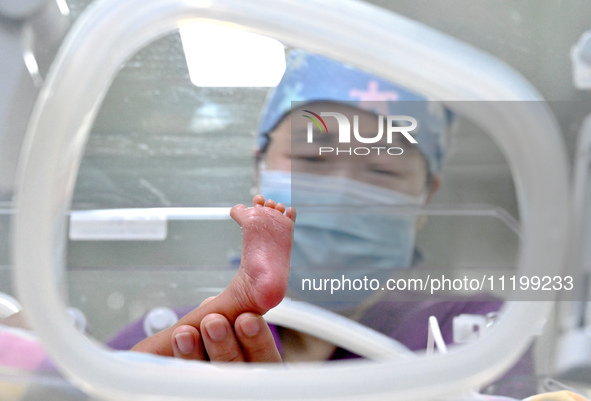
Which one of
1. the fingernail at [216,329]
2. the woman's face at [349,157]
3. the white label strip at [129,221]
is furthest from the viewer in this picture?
the white label strip at [129,221]

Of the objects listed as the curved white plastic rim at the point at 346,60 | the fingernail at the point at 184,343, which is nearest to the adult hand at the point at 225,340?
the fingernail at the point at 184,343

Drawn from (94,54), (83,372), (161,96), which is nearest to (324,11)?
(94,54)

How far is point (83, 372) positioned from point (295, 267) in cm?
39

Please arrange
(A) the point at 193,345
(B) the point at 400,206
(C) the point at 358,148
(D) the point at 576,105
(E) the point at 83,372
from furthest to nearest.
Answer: (D) the point at 576,105
(B) the point at 400,206
(C) the point at 358,148
(A) the point at 193,345
(E) the point at 83,372

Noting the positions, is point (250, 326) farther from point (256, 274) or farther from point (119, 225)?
point (119, 225)

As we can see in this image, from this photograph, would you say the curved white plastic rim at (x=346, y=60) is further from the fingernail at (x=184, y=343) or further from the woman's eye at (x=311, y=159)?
the woman's eye at (x=311, y=159)

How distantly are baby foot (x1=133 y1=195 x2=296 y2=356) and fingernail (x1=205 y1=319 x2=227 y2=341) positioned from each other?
30 millimetres

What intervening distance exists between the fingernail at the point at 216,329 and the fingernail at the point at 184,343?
27 mm

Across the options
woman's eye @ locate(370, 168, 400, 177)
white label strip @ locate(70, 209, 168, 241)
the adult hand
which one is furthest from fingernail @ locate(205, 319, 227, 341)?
white label strip @ locate(70, 209, 168, 241)

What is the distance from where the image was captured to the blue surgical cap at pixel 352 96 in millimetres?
599

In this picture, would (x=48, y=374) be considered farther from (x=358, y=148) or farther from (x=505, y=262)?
(x=505, y=262)

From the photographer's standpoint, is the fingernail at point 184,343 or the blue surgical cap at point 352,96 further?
the blue surgical cap at point 352,96

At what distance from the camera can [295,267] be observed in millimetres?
660

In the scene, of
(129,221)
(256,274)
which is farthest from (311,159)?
(129,221)
